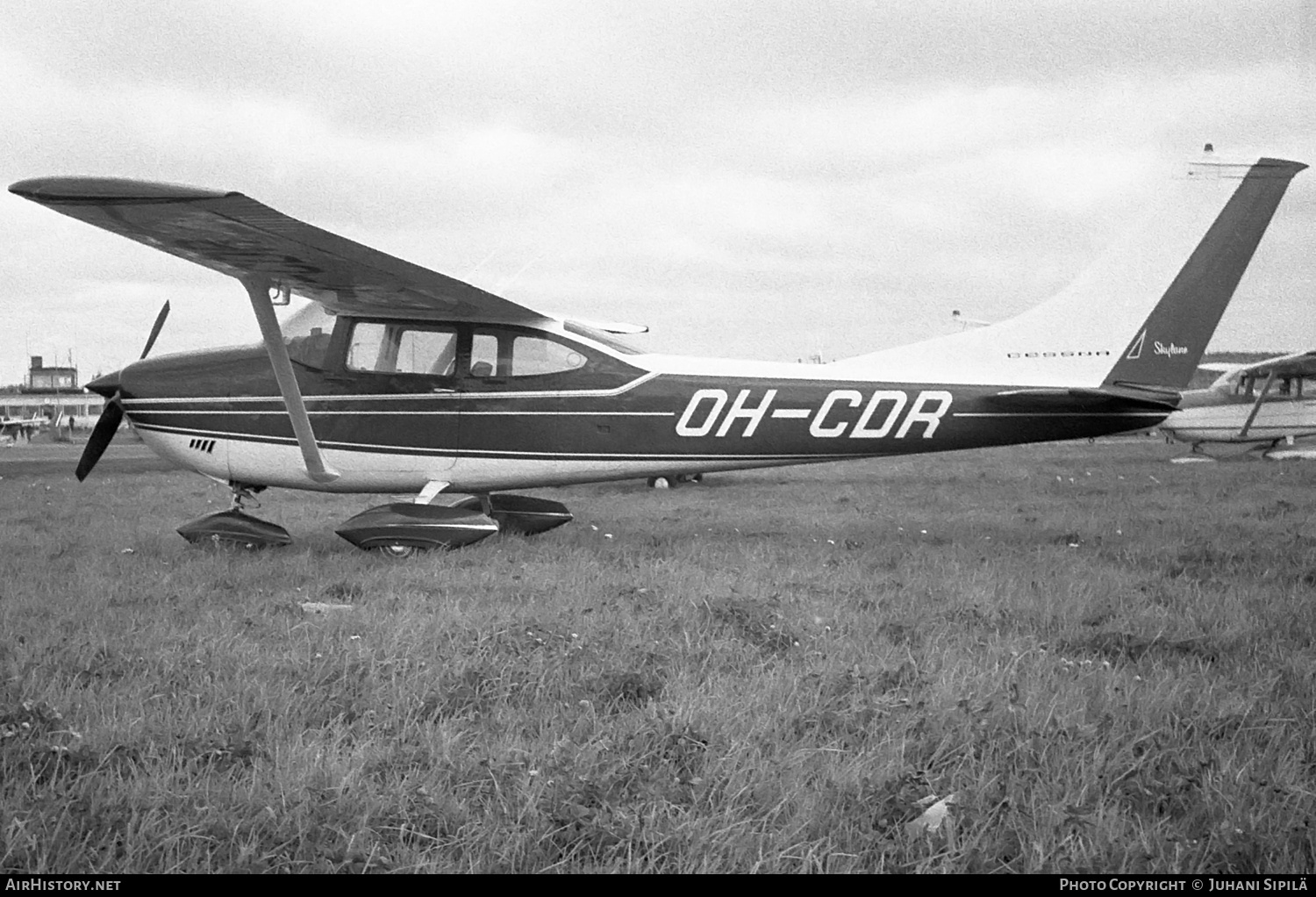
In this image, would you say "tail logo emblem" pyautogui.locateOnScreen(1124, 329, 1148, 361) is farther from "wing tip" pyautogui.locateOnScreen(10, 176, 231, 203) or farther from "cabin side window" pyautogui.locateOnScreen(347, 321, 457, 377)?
"wing tip" pyautogui.locateOnScreen(10, 176, 231, 203)

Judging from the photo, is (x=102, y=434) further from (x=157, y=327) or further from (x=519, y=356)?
(x=519, y=356)

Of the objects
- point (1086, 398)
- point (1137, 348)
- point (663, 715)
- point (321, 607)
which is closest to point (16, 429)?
point (321, 607)

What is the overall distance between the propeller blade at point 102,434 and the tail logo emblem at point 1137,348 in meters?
8.66

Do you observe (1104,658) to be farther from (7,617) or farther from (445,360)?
(445,360)

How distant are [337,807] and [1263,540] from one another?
7.16 metres

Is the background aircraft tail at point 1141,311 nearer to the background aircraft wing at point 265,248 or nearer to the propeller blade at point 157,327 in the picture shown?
the background aircraft wing at point 265,248

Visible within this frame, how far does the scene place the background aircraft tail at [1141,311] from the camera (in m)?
7.32

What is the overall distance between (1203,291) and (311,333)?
7447 millimetres

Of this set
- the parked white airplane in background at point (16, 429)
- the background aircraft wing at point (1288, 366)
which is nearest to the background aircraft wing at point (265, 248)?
the background aircraft wing at point (1288, 366)

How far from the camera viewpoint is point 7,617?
4297mm

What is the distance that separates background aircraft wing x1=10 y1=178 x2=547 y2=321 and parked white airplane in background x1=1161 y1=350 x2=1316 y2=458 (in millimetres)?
17661

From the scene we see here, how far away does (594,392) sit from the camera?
7.98 meters

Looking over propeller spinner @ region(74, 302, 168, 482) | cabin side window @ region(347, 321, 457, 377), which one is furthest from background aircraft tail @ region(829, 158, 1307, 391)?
propeller spinner @ region(74, 302, 168, 482)
